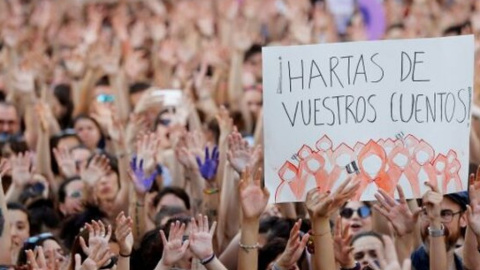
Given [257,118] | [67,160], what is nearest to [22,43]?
[257,118]

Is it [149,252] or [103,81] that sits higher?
[103,81]

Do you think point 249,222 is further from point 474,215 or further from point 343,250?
point 474,215

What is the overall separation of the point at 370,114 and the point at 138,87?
4.39m

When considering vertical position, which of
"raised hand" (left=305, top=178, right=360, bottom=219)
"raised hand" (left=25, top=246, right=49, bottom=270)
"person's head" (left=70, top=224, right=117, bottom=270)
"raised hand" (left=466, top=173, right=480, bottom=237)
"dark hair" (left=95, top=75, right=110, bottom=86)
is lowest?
"raised hand" (left=25, top=246, right=49, bottom=270)

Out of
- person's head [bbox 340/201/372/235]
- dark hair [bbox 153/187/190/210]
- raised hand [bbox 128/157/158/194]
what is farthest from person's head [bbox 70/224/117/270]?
person's head [bbox 340/201/372/235]

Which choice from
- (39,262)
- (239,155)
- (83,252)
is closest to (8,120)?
(239,155)

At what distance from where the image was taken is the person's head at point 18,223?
6.13m

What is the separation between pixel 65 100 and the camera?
30.7 ft

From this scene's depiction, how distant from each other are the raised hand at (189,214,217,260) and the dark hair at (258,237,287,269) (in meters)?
0.49

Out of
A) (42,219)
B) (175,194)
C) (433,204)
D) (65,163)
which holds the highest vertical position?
(65,163)

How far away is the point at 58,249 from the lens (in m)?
5.59

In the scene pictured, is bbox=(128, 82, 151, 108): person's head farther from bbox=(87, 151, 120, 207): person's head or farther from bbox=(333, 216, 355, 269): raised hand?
bbox=(333, 216, 355, 269): raised hand

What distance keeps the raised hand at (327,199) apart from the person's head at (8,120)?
3.82 metres

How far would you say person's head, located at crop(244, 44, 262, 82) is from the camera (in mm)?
9938
